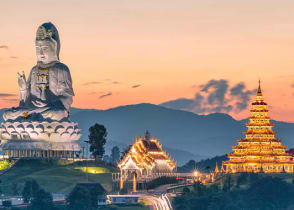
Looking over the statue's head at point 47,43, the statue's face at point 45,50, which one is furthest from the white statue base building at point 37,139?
the statue's head at point 47,43

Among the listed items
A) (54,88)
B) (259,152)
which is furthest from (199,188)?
(54,88)

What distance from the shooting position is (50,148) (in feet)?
427

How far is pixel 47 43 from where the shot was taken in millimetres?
132250

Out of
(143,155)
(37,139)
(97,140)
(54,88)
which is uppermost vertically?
(54,88)

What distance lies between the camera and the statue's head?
13238 cm

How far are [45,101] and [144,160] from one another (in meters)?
19.1

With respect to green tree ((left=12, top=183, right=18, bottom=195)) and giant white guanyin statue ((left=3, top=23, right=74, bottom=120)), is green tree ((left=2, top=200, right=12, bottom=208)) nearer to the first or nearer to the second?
green tree ((left=12, top=183, right=18, bottom=195))

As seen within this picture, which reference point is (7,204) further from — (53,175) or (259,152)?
(259,152)

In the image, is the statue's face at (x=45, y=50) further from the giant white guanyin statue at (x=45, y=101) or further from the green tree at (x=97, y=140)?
the green tree at (x=97, y=140)

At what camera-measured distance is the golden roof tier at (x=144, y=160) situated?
118500 mm

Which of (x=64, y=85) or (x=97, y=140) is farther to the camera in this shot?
(x=97, y=140)

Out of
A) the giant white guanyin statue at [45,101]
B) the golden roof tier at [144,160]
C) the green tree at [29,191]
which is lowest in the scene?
the green tree at [29,191]

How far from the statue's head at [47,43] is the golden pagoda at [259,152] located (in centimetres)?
2633

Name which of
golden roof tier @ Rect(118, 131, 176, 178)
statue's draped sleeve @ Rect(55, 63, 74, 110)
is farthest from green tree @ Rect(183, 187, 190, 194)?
statue's draped sleeve @ Rect(55, 63, 74, 110)
